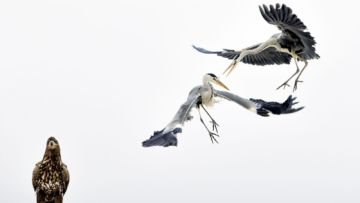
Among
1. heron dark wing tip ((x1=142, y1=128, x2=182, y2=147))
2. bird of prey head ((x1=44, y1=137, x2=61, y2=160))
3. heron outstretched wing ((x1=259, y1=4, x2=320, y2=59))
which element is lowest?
heron dark wing tip ((x1=142, y1=128, x2=182, y2=147))

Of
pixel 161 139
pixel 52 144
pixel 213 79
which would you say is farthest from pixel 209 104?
pixel 52 144

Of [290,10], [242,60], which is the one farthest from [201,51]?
[290,10]

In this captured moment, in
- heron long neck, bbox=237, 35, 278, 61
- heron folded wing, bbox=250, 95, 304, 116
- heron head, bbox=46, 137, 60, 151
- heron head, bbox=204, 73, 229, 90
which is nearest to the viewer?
heron folded wing, bbox=250, 95, 304, 116

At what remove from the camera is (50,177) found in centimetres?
549

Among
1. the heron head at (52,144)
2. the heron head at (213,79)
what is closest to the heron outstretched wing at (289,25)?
the heron head at (213,79)

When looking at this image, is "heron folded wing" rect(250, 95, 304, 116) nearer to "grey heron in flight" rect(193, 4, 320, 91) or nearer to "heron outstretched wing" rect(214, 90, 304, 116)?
"heron outstretched wing" rect(214, 90, 304, 116)

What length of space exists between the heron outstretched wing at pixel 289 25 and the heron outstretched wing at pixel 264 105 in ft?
1.66

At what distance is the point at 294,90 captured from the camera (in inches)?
Result: 185

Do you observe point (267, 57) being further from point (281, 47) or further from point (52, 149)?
point (52, 149)

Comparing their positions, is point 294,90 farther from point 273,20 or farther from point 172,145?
point 172,145

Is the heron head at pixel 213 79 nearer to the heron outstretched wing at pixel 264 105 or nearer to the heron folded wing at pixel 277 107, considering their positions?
the heron outstretched wing at pixel 264 105

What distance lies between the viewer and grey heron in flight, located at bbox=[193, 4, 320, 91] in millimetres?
4520

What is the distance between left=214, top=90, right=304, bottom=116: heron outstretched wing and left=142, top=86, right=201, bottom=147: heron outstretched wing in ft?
0.51

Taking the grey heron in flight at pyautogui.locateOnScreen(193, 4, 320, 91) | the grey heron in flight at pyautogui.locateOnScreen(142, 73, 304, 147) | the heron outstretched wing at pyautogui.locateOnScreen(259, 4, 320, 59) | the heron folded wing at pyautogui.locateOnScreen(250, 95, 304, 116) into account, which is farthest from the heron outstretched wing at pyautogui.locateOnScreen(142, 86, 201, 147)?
the heron outstretched wing at pyautogui.locateOnScreen(259, 4, 320, 59)
